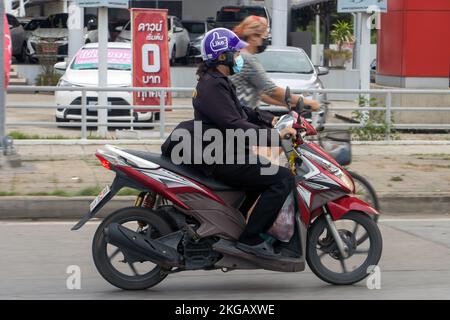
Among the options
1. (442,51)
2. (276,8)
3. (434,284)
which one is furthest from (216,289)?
(276,8)

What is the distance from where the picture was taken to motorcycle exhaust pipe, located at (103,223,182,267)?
22.0 feet

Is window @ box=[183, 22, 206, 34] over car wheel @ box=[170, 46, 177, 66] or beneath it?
over

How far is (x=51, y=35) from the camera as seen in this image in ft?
96.2

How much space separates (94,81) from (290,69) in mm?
3613

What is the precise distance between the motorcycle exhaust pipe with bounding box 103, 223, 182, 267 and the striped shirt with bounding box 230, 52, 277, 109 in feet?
5.27

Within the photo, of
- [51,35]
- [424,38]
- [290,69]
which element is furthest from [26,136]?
[51,35]

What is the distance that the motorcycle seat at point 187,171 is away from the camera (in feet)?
22.1

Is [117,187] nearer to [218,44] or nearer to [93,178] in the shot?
[218,44]

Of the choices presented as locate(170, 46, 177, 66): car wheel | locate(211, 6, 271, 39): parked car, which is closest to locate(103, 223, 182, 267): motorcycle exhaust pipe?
locate(170, 46, 177, 66): car wheel

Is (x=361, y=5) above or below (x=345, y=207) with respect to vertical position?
above

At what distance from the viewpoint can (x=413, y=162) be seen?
12.9 meters

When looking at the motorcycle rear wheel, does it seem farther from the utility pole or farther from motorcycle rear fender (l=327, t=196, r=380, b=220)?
the utility pole

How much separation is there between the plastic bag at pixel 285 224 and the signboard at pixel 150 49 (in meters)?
9.69

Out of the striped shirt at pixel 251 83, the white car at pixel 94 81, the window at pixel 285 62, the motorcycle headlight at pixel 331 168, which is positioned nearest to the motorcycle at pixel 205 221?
the motorcycle headlight at pixel 331 168
